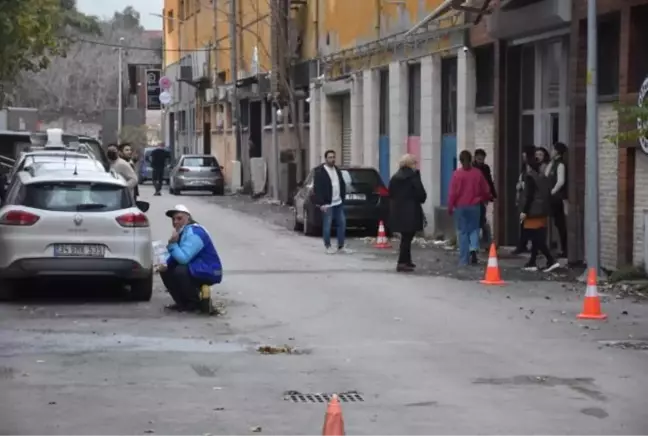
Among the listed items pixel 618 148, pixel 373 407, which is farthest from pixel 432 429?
pixel 618 148

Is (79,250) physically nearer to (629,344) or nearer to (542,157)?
(629,344)

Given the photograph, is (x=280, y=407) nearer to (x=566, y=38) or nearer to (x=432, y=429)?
(x=432, y=429)

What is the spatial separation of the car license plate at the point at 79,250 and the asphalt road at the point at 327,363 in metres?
0.61

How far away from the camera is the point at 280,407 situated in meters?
9.25

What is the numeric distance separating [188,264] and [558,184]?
24.6 ft

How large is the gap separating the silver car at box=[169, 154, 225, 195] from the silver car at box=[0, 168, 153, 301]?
3279 cm

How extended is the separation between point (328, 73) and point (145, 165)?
24767 mm

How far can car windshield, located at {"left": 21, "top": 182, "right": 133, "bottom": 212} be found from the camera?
14703 millimetres

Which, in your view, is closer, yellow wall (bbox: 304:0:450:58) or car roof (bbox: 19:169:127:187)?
car roof (bbox: 19:169:127:187)

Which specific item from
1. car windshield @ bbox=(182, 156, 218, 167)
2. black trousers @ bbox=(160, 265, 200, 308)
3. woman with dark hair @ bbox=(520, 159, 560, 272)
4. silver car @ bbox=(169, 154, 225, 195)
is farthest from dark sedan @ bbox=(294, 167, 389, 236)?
car windshield @ bbox=(182, 156, 218, 167)

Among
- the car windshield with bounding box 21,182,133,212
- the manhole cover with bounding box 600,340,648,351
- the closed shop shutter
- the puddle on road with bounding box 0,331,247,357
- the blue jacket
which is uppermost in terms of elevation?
the closed shop shutter

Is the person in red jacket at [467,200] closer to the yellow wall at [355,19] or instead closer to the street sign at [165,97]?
the yellow wall at [355,19]

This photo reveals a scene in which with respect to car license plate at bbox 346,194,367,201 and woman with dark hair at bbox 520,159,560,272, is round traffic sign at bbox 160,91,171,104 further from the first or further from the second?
woman with dark hair at bbox 520,159,560,272

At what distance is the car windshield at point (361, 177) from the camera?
85.9 ft
